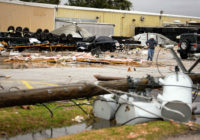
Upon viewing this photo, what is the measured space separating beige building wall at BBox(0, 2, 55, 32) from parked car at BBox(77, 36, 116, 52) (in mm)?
13720

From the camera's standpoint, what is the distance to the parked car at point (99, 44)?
29.0 m

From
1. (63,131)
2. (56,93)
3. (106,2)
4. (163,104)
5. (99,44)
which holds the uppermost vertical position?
(106,2)

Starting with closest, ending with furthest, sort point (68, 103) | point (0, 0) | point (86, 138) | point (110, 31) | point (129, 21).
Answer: point (86, 138), point (68, 103), point (0, 0), point (110, 31), point (129, 21)

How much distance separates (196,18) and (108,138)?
215 feet

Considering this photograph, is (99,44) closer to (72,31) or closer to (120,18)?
(72,31)

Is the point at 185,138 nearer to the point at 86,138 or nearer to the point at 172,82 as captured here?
the point at 172,82

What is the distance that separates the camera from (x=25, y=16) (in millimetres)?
42969

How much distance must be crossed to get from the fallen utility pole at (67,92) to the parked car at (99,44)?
21662 mm

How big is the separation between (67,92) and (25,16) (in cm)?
3827

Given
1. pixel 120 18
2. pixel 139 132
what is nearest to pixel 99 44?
pixel 139 132

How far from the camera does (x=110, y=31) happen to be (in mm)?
43938

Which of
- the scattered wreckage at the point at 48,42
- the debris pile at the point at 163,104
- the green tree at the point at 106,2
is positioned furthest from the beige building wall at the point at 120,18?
the debris pile at the point at 163,104

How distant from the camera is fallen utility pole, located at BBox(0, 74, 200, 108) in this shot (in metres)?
5.86

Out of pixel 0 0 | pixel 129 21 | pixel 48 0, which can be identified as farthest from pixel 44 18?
pixel 48 0
